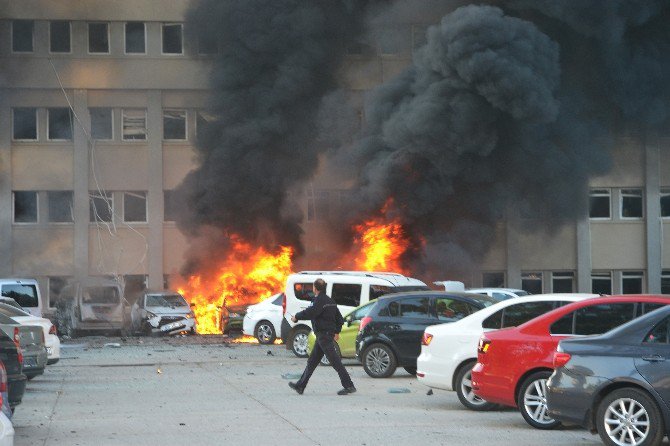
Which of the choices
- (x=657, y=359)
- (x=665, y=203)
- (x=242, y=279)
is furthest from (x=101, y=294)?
(x=657, y=359)

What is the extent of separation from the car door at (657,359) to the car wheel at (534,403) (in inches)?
90.3

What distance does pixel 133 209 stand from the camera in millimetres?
45594

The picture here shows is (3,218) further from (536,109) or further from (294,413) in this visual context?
(294,413)

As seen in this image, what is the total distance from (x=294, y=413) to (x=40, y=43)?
33.4 m

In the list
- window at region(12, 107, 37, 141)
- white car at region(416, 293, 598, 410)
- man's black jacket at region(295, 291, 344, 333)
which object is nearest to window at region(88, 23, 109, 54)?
window at region(12, 107, 37, 141)

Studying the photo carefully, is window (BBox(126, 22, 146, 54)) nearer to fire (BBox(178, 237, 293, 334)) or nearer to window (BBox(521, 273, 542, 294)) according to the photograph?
fire (BBox(178, 237, 293, 334))

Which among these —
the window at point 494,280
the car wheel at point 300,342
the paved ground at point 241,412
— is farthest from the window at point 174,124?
the paved ground at point 241,412

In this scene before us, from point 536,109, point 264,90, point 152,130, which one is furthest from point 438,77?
point 152,130

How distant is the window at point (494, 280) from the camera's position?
47.0 m

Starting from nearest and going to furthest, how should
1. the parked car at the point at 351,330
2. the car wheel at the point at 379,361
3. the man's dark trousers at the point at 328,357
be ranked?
the man's dark trousers at the point at 328,357
the car wheel at the point at 379,361
the parked car at the point at 351,330

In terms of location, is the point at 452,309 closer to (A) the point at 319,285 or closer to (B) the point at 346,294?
(A) the point at 319,285

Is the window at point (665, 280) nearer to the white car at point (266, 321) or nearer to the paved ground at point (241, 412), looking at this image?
the white car at point (266, 321)

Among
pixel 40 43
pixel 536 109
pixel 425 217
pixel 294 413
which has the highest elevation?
pixel 40 43

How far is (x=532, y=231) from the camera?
44.5 m
